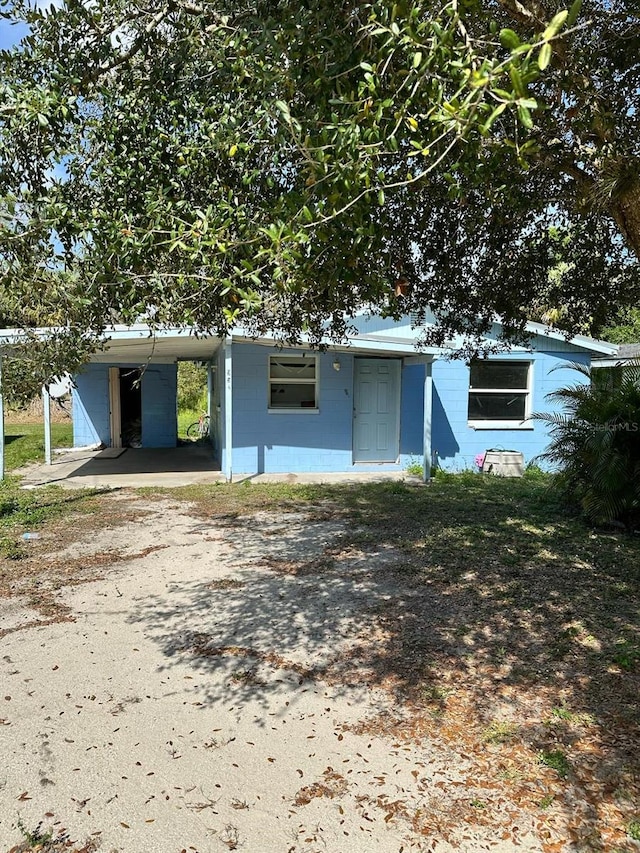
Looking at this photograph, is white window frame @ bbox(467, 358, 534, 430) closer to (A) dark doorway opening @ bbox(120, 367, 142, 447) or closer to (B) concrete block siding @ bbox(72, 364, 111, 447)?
(A) dark doorway opening @ bbox(120, 367, 142, 447)

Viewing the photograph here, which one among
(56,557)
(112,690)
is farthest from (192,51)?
(56,557)

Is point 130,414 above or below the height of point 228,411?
below

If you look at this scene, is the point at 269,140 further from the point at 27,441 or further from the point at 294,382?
the point at 27,441

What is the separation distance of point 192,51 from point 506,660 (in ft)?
13.9

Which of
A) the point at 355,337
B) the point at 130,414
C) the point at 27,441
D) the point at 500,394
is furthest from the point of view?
the point at 130,414

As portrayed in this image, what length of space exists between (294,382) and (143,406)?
5812 millimetres

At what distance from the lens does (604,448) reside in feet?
25.0

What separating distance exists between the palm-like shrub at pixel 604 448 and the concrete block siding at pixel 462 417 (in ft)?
14.4

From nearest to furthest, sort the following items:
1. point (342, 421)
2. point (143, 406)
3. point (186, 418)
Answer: point (342, 421) < point (143, 406) < point (186, 418)

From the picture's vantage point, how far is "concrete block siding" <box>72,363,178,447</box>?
16.0 m

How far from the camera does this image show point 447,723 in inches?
130

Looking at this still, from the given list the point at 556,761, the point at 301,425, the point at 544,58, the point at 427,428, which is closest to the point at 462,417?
the point at 427,428

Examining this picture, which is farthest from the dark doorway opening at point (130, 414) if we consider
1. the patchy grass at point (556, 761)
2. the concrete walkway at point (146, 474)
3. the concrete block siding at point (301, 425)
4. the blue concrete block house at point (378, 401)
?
the patchy grass at point (556, 761)

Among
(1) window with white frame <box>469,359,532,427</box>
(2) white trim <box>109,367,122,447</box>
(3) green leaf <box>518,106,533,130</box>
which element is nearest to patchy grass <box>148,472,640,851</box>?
(3) green leaf <box>518,106,533,130</box>
